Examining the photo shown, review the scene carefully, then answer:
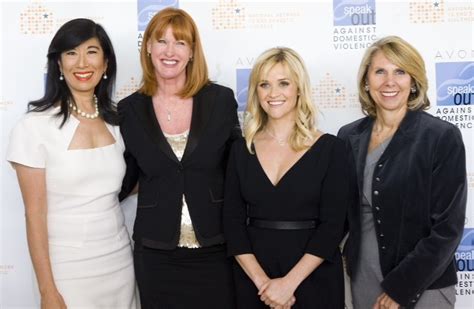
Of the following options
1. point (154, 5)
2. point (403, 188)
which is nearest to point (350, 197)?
point (403, 188)

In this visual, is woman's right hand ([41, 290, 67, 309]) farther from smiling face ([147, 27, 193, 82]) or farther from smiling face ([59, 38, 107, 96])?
smiling face ([147, 27, 193, 82])

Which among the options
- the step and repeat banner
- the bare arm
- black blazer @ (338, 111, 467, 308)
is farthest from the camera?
the step and repeat banner

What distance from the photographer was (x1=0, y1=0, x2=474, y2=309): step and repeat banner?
109 inches

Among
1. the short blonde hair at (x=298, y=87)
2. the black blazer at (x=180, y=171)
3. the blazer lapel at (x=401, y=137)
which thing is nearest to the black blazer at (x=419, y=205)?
the blazer lapel at (x=401, y=137)

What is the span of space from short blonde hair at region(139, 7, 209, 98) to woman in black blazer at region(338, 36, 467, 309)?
0.67 meters

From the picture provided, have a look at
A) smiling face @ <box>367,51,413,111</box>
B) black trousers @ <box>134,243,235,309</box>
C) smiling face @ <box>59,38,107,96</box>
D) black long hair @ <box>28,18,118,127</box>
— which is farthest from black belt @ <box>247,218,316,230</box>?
smiling face @ <box>59,38,107,96</box>

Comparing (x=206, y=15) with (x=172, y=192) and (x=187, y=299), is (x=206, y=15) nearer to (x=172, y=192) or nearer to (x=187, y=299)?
(x=172, y=192)

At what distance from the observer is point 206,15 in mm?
2801

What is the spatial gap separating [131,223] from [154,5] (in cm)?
113

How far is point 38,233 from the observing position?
201 centimetres

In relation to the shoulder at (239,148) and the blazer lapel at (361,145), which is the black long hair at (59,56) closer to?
the shoulder at (239,148)

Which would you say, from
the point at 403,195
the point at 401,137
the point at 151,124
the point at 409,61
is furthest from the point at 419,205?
the point at 151,124

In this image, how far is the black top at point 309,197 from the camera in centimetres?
193

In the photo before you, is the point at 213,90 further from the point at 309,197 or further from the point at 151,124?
the point at 309,197
